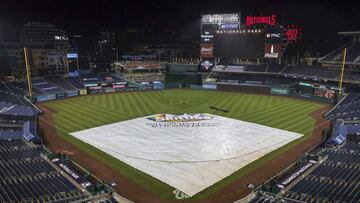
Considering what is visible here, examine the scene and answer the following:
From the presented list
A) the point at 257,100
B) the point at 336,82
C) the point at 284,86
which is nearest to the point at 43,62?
the point at 257,100

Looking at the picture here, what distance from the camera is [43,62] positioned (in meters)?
73.8

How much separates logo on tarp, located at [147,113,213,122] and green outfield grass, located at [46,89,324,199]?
2.94 metres

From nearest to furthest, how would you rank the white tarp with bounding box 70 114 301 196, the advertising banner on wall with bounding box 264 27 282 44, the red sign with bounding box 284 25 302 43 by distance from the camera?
the white tarp with bounding box 70 114 301 196
the red sign with bounding box 284 25 302 43
the advertising banner on wall with bounding box 264 27 282 44

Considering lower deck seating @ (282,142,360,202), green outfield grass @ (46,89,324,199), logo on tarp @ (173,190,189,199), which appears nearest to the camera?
lower deck seating @ (282,142,360,202)

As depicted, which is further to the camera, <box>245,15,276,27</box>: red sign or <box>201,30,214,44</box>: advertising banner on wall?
<box>201,30,214,44</box>: advertising banner on wall

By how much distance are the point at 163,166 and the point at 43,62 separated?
206ft

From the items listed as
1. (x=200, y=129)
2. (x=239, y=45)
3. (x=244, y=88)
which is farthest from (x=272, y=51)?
(x=200, y=129)

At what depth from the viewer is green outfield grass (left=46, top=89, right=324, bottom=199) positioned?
78.8 feet

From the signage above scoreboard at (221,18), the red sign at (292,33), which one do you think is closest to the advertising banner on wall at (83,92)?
the signage above scoreboard at (221,18)

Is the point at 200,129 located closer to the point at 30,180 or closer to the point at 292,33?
the point at 30,180

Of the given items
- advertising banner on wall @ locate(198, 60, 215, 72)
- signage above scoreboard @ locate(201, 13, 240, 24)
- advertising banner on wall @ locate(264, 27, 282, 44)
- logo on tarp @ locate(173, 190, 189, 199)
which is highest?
signage above scoreboard @ locate(201, 13, 240, 24)

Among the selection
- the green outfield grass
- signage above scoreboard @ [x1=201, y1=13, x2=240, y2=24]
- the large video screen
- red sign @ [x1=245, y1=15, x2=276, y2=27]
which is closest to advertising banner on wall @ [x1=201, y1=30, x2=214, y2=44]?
the large video screen

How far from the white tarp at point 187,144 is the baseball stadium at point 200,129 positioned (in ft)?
0.41

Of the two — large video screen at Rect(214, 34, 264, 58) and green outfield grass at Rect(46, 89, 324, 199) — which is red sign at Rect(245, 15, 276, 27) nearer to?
large video screen at Rect(214, 34, 264, 58)
